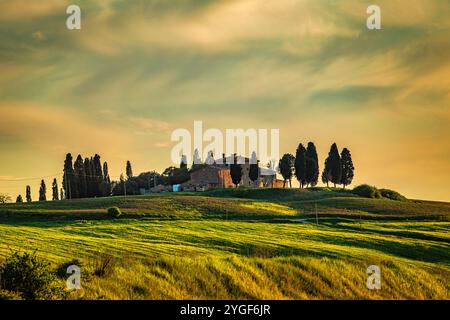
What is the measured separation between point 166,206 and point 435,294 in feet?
206

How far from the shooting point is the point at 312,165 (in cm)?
14438

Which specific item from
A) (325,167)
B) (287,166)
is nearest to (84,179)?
(287,166)

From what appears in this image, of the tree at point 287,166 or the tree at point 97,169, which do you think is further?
the tree at point 287,166

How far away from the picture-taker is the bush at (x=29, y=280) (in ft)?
74.1

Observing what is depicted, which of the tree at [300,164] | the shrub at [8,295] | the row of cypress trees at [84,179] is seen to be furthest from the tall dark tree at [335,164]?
the shrub at [8,295]

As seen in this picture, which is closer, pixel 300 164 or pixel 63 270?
pixel 63 270

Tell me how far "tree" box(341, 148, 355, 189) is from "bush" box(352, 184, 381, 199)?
18257 millimetres

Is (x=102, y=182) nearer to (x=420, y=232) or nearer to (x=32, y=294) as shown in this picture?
(x=420, y=232)

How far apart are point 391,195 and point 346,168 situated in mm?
22841

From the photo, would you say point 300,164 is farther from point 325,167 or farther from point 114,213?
point 114,213

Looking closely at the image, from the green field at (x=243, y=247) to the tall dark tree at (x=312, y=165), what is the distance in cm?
3563

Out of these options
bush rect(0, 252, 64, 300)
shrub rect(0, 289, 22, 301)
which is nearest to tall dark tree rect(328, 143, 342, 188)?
bush rect(0, 252, 64, 300)

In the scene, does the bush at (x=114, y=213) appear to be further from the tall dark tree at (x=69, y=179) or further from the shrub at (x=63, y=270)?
the tall dark tree at (x=69, y=179)

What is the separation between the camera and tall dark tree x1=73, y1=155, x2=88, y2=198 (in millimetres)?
147125
